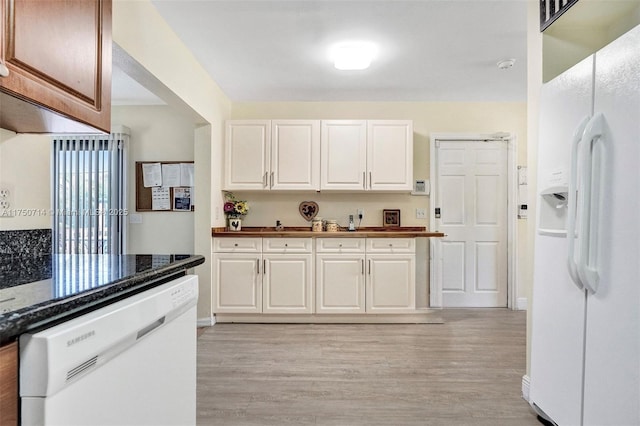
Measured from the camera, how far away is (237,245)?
388 centimetres

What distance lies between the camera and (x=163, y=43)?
2.60 meters

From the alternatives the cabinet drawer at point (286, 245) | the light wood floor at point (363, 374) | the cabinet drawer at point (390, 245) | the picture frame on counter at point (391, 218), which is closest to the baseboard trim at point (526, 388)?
the light wood floor at point (363, 374)

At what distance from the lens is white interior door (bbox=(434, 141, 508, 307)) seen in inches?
177

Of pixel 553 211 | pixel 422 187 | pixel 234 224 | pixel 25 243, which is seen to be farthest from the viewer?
pixel 422 187

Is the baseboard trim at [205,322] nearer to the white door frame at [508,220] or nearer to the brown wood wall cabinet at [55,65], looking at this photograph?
the white door frame at [508,220]

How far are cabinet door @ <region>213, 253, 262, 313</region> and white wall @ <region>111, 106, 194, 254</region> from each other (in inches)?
28.4

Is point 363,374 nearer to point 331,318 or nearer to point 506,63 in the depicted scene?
point 331,318

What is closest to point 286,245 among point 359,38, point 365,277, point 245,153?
point 365,277

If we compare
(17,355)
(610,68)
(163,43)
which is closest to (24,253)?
(17,355)

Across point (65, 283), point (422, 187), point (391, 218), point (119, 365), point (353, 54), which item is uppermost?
point (353, 54)

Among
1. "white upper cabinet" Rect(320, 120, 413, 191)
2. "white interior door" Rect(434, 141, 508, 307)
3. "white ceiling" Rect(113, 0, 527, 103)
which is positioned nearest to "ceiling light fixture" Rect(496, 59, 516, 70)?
"white ceiling" Rect(113, 0, 527, 103)

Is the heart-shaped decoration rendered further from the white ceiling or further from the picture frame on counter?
the white ceiling

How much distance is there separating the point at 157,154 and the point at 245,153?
1.08 m

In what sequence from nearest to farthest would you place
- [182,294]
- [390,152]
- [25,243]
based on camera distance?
[182,294] → [25,243] → [390,152]
